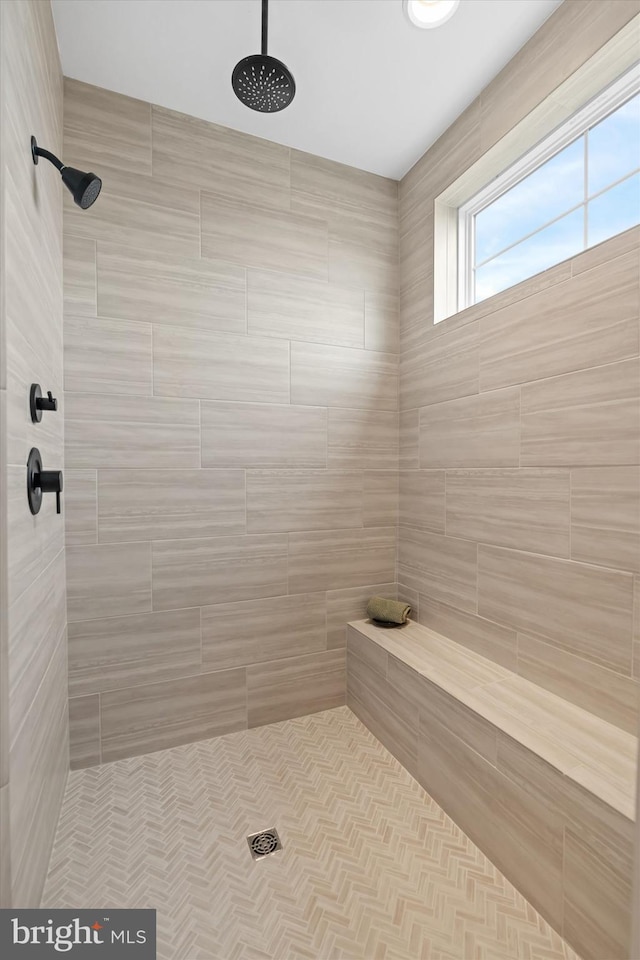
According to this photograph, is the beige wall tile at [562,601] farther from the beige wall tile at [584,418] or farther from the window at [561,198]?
the window at [561,198]

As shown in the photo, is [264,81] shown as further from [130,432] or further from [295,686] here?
[295,686]

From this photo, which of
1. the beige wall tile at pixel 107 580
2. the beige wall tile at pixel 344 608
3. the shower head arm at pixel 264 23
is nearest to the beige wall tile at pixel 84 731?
the beige wall tile at pixel 107 580

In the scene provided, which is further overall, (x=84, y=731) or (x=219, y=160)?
(x=219, y=160)

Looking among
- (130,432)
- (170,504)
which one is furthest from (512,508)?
(130,432)

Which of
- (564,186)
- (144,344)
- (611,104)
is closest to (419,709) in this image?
(144,344)

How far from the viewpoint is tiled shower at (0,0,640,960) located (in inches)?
41.2

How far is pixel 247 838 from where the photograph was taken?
1.32m

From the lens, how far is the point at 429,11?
4.41ft

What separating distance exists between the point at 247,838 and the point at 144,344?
5.41ft

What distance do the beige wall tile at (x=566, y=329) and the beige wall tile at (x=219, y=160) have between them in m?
1.06

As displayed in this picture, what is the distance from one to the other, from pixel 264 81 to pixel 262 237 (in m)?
0.59

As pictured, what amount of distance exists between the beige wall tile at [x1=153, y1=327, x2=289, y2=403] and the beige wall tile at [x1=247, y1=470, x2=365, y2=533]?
0.33 meters

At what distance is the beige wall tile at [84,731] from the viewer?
1604mm

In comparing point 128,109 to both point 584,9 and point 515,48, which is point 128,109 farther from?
point 584,9
